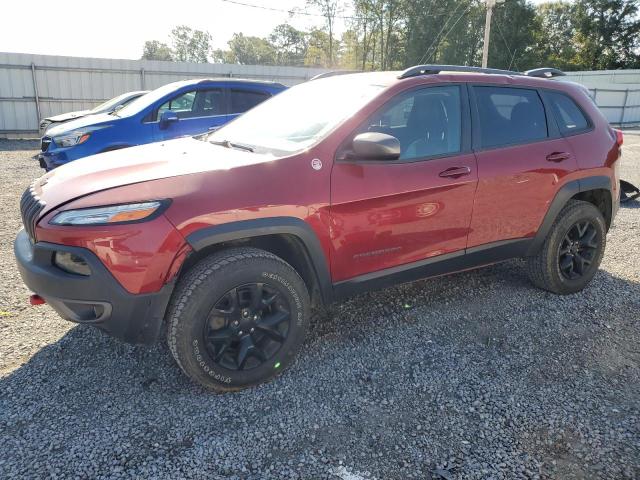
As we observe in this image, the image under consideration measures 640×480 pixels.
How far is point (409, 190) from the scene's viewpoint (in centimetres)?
302

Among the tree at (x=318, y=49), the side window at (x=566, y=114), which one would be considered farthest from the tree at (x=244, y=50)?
the side window at (x=566, y=114)

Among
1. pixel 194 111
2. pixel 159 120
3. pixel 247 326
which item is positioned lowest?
pixel 247 326

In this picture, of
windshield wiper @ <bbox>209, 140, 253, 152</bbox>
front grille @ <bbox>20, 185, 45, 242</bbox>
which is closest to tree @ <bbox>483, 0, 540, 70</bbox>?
windshield wiper @ <bbox>209, 140, 253, 152</bbox>

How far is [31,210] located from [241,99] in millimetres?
5726

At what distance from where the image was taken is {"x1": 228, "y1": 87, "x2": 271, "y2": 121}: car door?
7852 millimetres

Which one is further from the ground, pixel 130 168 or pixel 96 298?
pixel 130 168

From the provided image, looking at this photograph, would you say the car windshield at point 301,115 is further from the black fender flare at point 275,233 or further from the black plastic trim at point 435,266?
the black plastic trim at point 435,266

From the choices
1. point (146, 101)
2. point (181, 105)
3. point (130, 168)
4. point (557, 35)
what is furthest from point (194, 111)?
point (557, 35)

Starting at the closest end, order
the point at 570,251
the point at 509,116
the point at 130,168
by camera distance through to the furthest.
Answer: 1. the point at 130,168
2. the point at 509,116
3. the point at 570,251

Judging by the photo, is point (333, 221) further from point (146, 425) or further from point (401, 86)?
point (146, 425)

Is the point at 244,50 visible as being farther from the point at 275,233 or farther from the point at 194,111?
the point at 275,233

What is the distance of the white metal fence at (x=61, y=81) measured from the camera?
49.6 feet

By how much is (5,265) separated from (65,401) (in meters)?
2.49

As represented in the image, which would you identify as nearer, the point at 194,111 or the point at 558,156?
the point at 558,156
